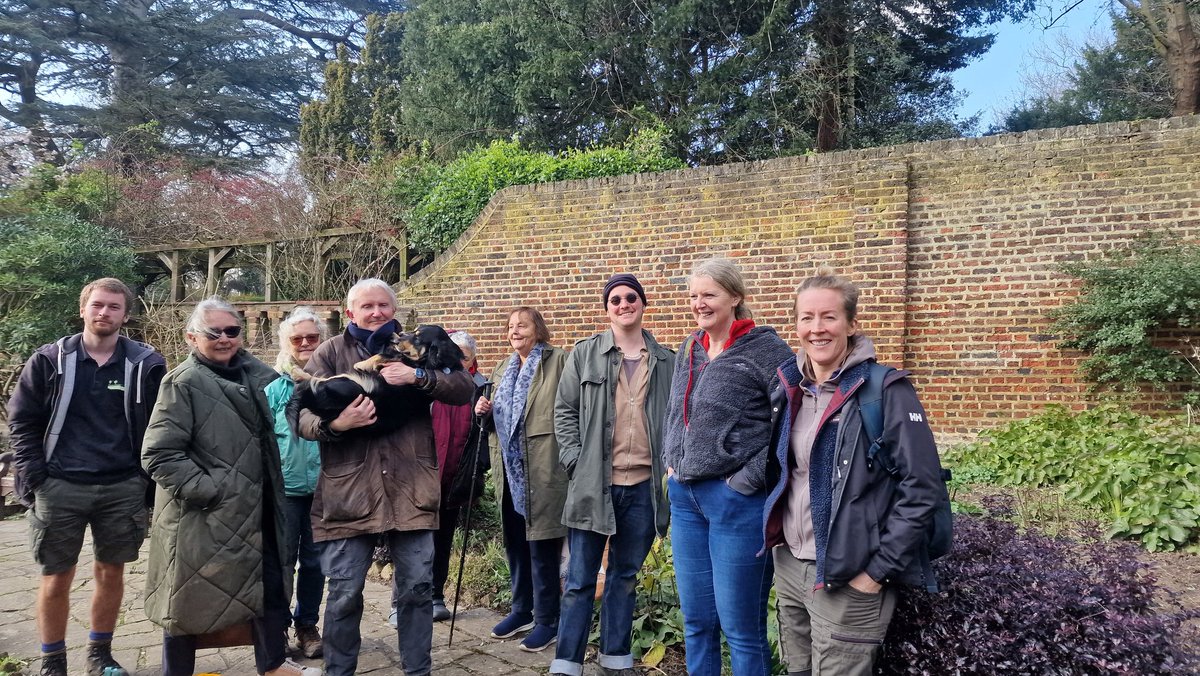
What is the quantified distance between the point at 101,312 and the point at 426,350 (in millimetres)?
1635

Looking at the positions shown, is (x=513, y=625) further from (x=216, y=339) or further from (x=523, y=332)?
(x=216, y=339)

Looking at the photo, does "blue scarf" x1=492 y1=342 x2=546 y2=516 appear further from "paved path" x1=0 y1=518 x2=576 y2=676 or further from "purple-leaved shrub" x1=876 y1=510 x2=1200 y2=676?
"purple-leaved shrub" x1=876 y1=510 x2=1200 y2=676

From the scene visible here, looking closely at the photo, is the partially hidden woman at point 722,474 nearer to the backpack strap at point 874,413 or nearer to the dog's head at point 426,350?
the backpack strap at point 874,413

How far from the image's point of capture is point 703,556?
318cm

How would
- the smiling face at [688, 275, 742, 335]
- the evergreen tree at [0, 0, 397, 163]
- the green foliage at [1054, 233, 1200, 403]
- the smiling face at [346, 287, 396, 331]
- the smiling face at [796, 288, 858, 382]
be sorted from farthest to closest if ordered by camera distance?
the evergreen tree at [0, 0, 397, 163] < the green foliage at [1054, 233, 1200, 403] < the smiling face at [346, 287, 396, 331] < the smiling face at [688, 275, 742, 335] < the smiling face at [796, 288, 858, 382]

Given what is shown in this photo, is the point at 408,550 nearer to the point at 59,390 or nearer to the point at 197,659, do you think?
the point at 197,659

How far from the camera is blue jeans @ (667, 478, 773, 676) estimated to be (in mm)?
2955

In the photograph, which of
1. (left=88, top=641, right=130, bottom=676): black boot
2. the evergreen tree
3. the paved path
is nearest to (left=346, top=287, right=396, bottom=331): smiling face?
the paved path

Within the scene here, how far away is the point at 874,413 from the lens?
2.46 m

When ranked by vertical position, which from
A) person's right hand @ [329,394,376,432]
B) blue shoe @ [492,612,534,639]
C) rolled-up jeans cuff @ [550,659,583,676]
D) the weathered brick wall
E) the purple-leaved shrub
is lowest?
blue shoe @ [492,612,534,639]

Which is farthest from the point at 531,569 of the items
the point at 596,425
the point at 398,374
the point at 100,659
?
the point at 100,659

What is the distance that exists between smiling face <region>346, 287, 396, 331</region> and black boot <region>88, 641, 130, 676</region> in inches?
79.2

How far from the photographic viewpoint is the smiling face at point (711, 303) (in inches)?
127

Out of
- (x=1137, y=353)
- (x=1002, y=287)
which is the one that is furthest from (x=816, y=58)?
(x=1137, y=353)
